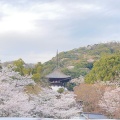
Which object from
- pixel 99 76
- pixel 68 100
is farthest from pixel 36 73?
pixel 99 76

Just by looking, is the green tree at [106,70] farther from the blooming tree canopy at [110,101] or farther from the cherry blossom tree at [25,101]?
the cherry blossom tree at [25,101]

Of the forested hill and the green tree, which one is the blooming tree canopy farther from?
the forested hill

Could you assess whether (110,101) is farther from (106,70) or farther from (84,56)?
(84,56)

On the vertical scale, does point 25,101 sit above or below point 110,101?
above

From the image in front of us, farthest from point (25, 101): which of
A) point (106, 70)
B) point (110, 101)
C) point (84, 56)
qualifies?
point (84, 56)

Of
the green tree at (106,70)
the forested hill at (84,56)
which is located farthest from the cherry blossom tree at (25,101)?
the forested hill at (84,56)

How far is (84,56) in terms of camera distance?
58.8m

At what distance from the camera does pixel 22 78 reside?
52.3 ft

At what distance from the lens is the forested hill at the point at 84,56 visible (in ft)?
158

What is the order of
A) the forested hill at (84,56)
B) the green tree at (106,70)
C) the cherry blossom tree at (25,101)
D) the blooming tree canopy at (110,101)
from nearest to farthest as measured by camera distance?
1. the cherry blossom tree at (25,101)
2. the blooming tree canopy at (110,101)
3. the green tree at (106,70)
4. the forested hill at (84,56)

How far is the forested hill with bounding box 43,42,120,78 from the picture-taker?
4806 centimetres

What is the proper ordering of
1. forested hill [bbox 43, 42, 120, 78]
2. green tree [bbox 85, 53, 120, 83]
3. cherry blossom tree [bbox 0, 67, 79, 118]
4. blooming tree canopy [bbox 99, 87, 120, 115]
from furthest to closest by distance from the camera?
1. forested hill [bbox 43, 42, 120, 78]
2. green tree [bbox 85, 53, 120, 83]
3. blooming tree canopy [bbox 99, 87, 120, 115]
4. cherry blossom tree [bbox 0, 67, 79, 118]

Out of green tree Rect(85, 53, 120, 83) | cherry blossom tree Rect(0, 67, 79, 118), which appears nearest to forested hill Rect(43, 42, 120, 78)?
green tree Rect(85, 53, 120, 83)

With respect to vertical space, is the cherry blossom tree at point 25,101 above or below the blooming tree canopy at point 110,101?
above
